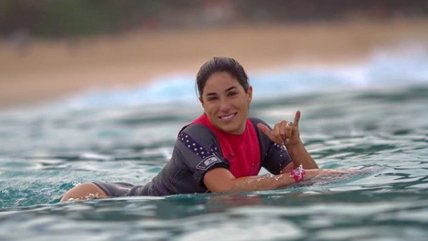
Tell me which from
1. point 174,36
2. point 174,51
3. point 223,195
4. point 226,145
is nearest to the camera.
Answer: point 223,195

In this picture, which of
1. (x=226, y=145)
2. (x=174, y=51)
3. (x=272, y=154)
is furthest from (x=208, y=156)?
(x=174, y=51)

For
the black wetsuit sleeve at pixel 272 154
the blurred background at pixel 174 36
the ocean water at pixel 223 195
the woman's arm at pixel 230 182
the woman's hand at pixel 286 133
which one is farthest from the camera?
the blurred background at pixel 174 36

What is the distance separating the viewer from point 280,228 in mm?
5203

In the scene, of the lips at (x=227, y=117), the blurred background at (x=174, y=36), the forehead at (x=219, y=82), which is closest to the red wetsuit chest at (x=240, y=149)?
the lips at (x=227, y=117)

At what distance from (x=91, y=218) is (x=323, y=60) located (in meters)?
16.9

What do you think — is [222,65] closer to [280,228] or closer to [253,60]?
[280,228]

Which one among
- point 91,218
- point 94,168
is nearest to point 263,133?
point 91,218

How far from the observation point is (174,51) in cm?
2373

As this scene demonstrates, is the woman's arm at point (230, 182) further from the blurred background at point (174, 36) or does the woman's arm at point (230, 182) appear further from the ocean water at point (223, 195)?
the blurred background at point (174, 36)

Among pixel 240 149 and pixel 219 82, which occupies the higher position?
pixel 219 82

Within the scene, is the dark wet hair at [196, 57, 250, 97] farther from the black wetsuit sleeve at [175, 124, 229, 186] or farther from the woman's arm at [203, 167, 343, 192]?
the woman's arm at [203, 167, 343, 192]

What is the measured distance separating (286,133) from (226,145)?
15.4 inches

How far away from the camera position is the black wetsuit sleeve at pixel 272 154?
6.64 metres

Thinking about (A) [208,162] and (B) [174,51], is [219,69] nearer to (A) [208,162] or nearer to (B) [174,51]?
(A) [208,162]
